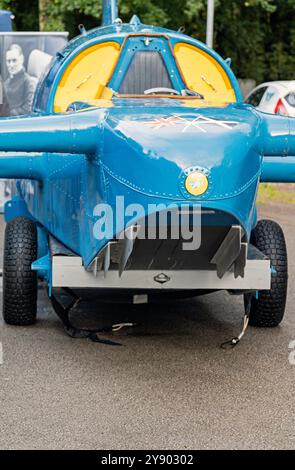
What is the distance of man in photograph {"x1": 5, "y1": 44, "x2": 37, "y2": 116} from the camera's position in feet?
43.2

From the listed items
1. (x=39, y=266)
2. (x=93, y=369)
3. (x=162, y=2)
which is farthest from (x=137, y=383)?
(x=162, y=2)

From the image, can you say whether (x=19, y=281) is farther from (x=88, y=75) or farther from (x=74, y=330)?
(x=88, y=75)

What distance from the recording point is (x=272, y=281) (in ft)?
22.9

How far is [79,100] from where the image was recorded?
7555mm

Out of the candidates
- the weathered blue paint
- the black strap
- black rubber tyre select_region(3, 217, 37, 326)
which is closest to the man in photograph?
black rubber tyre select_region(3, 217, 37, 326)

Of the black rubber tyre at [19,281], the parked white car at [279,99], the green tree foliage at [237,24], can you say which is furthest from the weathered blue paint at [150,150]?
the green tree foliage at [237,24]

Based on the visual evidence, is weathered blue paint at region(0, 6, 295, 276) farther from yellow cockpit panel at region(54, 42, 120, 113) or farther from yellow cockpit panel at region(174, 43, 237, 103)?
yellow cockpit panel at region(174, 43, 237, 103)

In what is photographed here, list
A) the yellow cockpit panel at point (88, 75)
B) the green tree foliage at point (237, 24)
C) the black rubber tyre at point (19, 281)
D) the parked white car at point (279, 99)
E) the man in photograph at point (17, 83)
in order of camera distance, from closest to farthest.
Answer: the black rubber tyre at point (19, 281)
the yellow cockpit panel at point (88, 75)
the man in photograph at point (17, 83)
the parked white car at point (279, 99)
the green tree foliage at point (237, 24)

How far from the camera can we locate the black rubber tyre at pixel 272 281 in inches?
276

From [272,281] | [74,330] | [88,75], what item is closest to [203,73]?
[88,75]

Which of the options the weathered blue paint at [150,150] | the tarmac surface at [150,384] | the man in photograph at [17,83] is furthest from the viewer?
the man in photograph at [17,83]

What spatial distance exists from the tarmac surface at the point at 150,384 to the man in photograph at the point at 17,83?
584cm

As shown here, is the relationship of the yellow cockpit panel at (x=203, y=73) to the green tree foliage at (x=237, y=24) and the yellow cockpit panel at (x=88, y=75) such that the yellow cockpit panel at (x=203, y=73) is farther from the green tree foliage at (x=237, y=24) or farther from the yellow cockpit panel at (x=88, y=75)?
the green tree foliage at (x=237, y=24)

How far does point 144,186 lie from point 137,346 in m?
1.49
